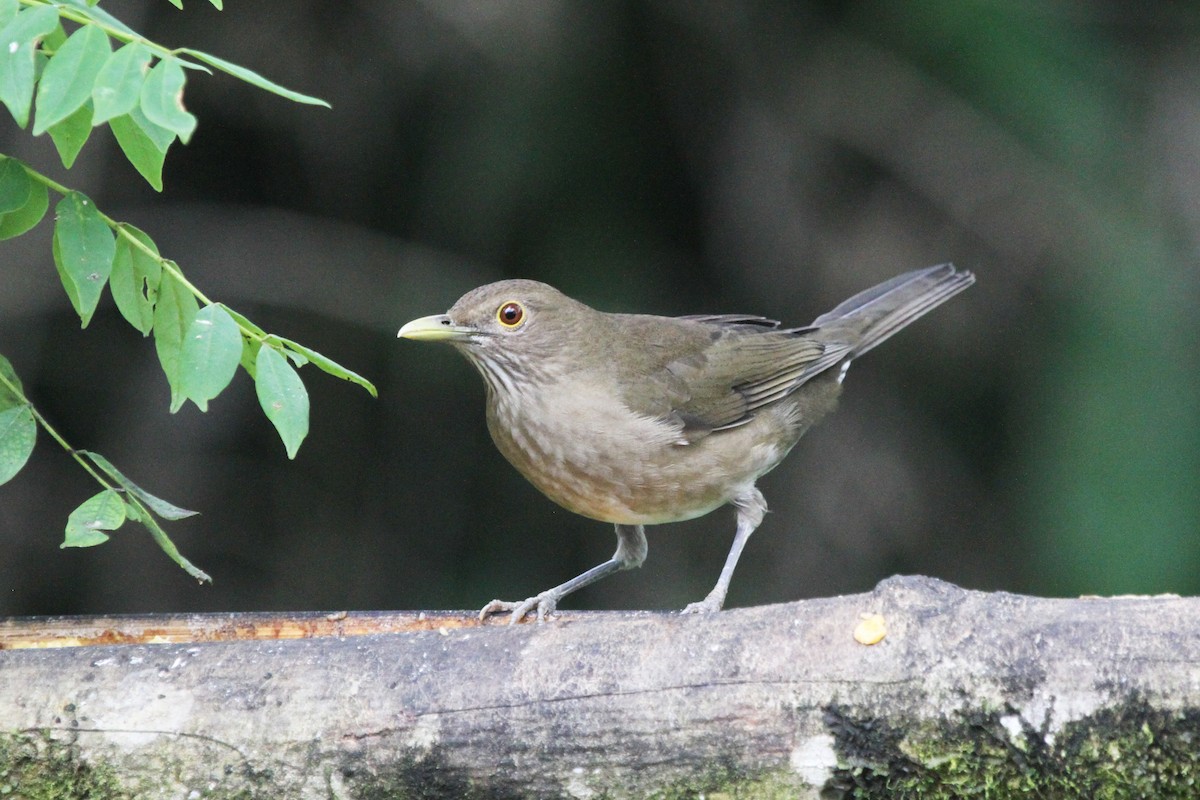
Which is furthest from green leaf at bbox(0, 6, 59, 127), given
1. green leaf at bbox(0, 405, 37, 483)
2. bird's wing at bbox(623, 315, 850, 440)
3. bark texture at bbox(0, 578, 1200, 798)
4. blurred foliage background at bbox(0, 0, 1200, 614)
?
blurred foliage background at bbox(0, 0, 1200, 614)

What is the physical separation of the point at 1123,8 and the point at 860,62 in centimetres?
132

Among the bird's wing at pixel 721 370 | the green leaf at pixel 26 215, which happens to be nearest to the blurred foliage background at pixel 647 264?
the bird's wing at pixel 721 370

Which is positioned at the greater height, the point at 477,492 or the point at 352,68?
the point at 352,68

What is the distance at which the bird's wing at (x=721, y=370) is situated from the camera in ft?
16.9

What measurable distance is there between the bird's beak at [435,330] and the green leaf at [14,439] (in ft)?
5.65

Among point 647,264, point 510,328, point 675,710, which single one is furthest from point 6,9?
point 647,264

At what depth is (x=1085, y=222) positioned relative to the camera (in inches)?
274

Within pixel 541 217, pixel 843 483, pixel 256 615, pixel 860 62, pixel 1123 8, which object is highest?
pixel 1123 8

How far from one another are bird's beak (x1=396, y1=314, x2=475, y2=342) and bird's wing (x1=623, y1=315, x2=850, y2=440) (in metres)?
0.66

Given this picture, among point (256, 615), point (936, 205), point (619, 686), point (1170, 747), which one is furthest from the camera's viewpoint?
point (936, 205)

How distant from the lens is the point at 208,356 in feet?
8.48

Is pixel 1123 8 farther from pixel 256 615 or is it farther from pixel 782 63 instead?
pixel 256 615

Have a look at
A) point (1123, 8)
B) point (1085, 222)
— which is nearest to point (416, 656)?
point (1085, 222)

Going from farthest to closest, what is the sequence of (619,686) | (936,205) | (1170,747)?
(936,205), (619,686), (1170,747)
